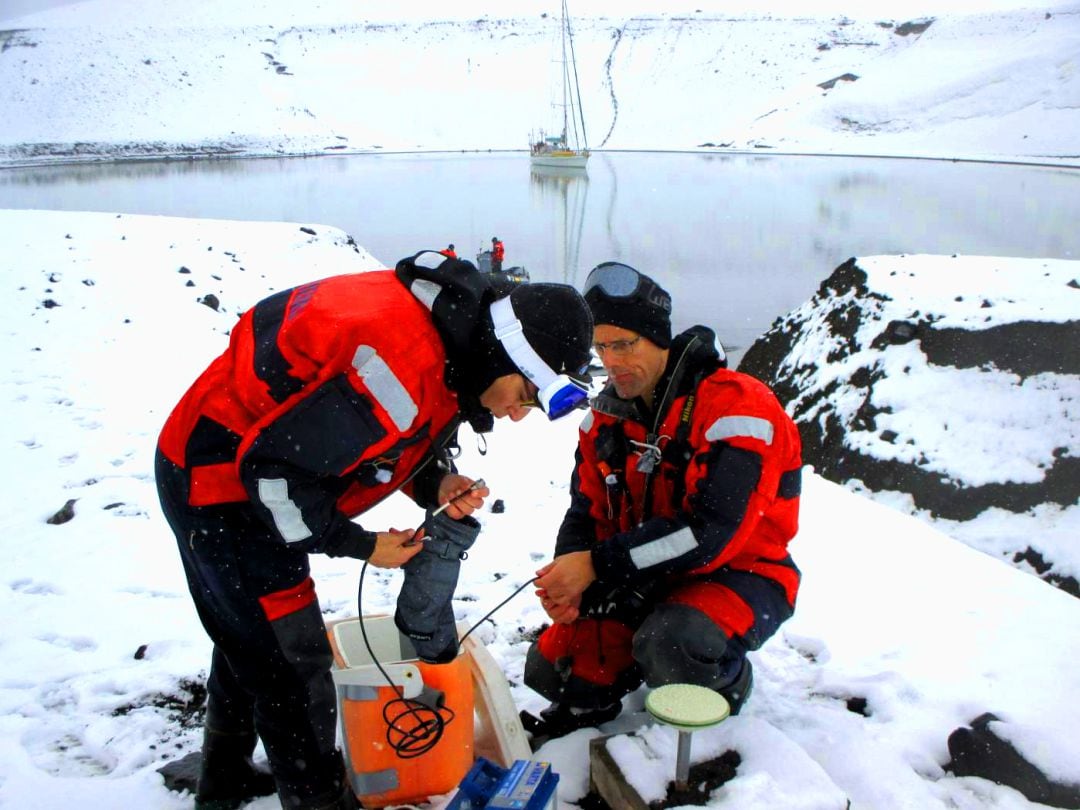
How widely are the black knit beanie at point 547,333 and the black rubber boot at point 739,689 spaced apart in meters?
1.19

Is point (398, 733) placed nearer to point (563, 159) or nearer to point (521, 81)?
point (563, 159)

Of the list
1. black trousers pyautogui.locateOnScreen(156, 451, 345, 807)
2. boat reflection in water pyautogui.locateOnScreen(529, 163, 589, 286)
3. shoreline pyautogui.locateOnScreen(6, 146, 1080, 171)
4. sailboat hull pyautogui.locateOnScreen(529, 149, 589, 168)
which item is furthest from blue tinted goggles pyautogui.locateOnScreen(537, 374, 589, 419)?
shoreline pyautogui.locateOnScreen(6, 146, 1080, 171)

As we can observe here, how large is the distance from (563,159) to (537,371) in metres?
41.7

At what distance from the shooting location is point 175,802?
2223 millimetres

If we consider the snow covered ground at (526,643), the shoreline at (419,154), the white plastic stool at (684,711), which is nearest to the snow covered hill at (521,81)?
the shoreline at (419,154)

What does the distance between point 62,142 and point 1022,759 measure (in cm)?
6928

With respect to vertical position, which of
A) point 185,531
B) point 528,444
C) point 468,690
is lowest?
point 528,444

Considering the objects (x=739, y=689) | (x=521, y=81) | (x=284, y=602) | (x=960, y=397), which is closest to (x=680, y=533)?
(x=739, y=689)

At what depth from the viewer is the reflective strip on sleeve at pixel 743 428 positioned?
7.38 feet

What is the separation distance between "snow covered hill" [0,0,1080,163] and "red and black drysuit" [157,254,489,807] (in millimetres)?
53165

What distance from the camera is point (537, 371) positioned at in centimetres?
180

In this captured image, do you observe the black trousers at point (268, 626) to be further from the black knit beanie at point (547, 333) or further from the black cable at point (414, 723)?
the black knit beanie at point (547, 333)

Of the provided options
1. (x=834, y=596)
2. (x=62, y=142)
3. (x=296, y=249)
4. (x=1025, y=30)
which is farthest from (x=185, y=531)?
(x=1025, y=30)

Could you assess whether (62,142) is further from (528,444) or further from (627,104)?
(528,444)
